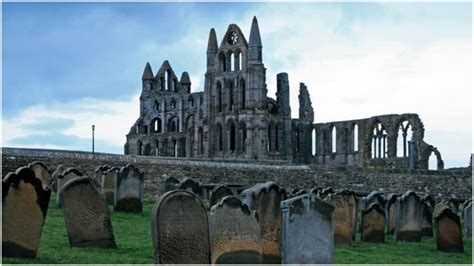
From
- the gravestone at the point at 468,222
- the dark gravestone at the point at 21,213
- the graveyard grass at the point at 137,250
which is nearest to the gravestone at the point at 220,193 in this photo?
the graveyard grass at the point at 137,250

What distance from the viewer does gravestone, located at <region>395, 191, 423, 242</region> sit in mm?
18125

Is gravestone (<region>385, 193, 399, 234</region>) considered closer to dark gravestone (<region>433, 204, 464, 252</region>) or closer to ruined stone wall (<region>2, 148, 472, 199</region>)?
dark gravestone (<region>433, 204, 464, 252</region>)

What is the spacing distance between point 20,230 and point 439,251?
27.5ft

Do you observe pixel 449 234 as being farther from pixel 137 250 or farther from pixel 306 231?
pixel 137 250

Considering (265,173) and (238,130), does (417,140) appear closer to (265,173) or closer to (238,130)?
(238,130)

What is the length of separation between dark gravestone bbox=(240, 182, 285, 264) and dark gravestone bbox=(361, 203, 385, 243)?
4.54 m

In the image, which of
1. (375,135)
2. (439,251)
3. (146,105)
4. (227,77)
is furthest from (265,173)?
(146,105)

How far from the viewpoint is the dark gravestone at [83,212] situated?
507 inches

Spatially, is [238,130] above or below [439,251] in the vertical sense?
above

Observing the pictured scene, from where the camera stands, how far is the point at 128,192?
2019cm

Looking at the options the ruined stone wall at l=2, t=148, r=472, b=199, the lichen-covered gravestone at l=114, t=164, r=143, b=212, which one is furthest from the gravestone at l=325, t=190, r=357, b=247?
the ruined stone wall at l=2, t=148, r=472, b=199

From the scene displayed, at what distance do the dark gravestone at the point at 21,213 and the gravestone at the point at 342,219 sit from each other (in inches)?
239

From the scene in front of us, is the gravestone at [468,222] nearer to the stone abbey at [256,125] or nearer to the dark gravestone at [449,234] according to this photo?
the dark gravestone at [449,234]

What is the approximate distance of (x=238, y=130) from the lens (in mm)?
72375
